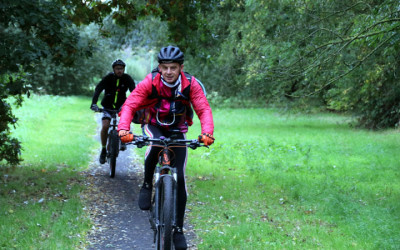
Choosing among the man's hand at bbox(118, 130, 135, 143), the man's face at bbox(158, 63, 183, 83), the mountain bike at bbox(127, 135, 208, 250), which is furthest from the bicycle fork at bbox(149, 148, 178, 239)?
the man's face at bbox(158, 63, 183, 83)

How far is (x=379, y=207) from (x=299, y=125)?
17107 mm

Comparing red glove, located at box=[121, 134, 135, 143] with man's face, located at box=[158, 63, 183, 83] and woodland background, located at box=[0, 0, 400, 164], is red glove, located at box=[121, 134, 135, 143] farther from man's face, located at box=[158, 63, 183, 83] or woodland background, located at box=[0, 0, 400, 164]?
woodland background, located at box=[0, 0, 400, 164]

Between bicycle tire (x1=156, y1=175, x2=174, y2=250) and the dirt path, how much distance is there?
1287 millimetres

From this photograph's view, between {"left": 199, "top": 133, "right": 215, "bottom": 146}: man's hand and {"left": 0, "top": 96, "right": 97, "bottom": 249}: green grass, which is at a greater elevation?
{"left": 199, "top": 133, "right": 215, "bottom": 146}: man's hand

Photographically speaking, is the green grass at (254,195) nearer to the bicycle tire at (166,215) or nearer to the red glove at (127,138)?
the bicycle tire at (166,215)

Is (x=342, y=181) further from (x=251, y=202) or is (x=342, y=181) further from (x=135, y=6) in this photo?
(x=135, y=6)

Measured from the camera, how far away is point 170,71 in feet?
16.3

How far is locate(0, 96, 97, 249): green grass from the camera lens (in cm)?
582

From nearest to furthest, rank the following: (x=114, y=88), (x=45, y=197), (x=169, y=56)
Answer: (x=169, y=56), (x=45, y=197), (x=114, y=88)

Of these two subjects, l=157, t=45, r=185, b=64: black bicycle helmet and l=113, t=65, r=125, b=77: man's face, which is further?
l=113, t=65, r=125, b=77: man's face

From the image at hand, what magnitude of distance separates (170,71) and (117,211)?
10.6 feet

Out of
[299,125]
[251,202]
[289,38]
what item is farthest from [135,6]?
[299,125]

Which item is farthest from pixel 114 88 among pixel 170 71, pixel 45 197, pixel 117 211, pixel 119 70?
pixel 170 71

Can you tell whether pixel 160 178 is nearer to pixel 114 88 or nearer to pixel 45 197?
pixel 45 197
